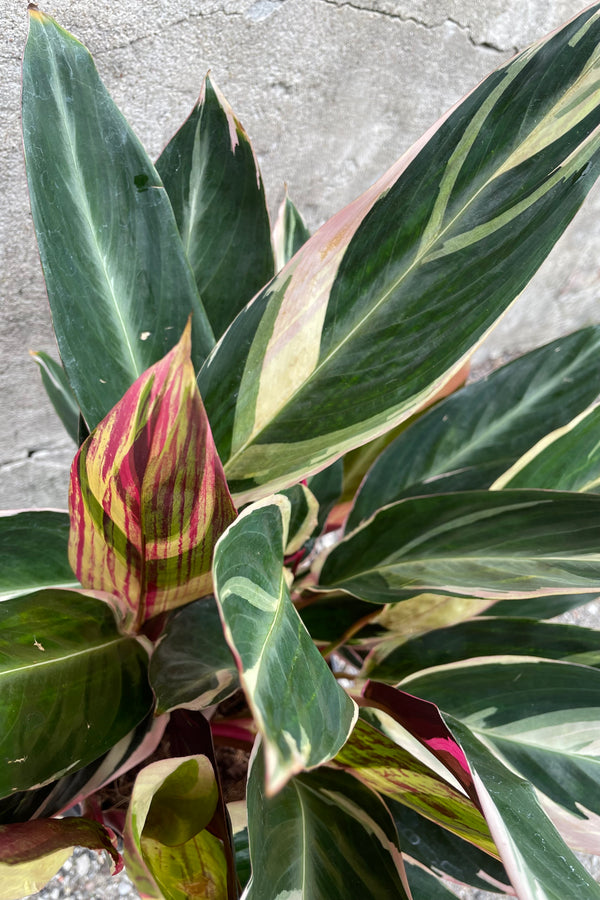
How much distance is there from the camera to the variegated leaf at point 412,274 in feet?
1.16

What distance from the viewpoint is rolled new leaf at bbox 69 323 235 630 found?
12.0 inches

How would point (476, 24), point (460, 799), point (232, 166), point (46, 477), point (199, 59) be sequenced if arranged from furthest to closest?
point (46, 477), point (476, 24), point (199, 59), point (232, 166), point (460, 799)

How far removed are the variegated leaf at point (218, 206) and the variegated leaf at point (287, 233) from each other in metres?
0.08

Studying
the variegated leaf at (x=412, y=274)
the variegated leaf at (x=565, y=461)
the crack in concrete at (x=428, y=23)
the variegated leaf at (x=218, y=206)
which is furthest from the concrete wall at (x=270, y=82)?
the variegated leaf at (x=565, y=461)

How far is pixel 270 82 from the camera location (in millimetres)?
689

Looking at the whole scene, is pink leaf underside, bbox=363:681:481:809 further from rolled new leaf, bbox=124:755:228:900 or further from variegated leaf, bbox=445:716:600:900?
rolled new leaf, bbox=124:755:228:900

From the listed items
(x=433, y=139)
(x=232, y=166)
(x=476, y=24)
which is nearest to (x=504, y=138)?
(x=433, y=139)

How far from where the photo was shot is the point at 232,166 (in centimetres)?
51

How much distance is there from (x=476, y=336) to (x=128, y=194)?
0.74 feet

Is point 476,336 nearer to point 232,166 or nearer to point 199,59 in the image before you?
point 232,166

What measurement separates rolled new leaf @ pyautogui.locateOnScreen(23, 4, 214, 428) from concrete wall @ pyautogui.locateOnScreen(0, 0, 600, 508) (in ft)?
0.60

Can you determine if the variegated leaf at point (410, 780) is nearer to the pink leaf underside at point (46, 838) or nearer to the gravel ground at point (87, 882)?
the pink leaf underside at point (46, 838)

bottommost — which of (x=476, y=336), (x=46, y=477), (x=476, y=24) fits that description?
(x=46, y=477)

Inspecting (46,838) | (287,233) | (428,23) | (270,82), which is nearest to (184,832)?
(46,838)
